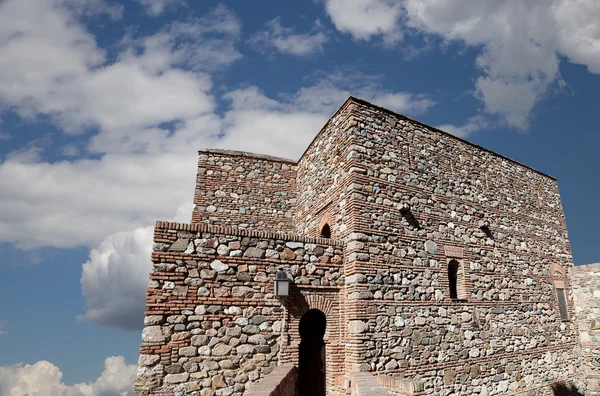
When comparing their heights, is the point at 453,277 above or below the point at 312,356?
above

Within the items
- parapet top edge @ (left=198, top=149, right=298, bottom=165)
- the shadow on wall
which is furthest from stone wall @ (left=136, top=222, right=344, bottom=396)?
the shadow on wall

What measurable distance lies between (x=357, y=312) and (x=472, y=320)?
364cm

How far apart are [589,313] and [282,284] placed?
459 inches

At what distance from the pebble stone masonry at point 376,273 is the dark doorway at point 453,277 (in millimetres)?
36

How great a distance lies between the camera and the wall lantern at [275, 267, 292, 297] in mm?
6977

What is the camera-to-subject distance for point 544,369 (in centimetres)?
1061

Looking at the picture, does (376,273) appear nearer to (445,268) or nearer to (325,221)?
(325,221)

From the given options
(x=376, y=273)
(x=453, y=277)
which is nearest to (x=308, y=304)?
(x=376, y=273)

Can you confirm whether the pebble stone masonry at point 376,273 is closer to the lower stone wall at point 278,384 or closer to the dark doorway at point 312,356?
the lower stone wall at point 278,384

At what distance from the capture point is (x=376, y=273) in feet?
25.7

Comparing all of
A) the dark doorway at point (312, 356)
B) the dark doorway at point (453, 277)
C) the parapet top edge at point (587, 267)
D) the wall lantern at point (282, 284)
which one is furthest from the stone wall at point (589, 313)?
the wall lantern at point (282, 284)

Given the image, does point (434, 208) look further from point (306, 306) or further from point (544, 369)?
point (544, 369)

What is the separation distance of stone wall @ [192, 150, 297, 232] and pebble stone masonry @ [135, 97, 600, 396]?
0.04 metres

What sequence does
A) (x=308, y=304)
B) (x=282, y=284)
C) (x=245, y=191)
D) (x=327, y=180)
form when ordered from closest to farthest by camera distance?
1. (x=282, y=284)
2. (x=308, y=304)
3. (x=327, y=180)
4. (x=245, y=191)
